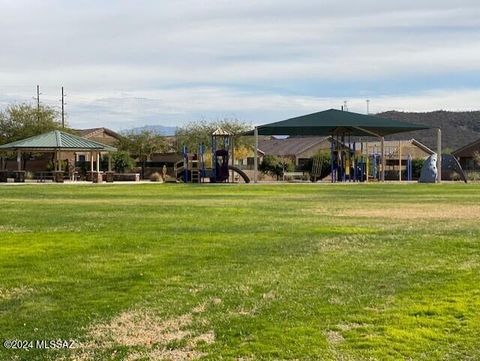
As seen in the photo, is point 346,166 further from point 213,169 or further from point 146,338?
point 146,338

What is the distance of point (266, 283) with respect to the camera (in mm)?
8859

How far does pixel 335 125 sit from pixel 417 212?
26.0 metres

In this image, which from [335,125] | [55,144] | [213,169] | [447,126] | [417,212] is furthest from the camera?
[447,126]

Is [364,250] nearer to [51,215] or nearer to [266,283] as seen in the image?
[266,283]

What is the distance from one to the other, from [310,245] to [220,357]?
20.2ft

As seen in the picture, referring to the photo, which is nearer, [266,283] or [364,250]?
[266,283]

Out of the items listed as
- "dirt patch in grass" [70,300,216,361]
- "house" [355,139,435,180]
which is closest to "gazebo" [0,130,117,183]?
"house" [355,139,435,180]

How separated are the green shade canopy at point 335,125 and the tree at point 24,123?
1136 inches

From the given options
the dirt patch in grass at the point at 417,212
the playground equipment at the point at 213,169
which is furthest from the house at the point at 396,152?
the dirt patch in grass at the point at 417,212

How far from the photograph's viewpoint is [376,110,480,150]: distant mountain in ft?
326

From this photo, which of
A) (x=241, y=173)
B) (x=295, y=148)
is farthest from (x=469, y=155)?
(x=241, y=173)

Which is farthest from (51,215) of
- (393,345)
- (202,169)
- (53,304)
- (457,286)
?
(202,169)

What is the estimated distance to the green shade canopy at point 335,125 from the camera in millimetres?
44719

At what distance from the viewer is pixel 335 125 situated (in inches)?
1758
